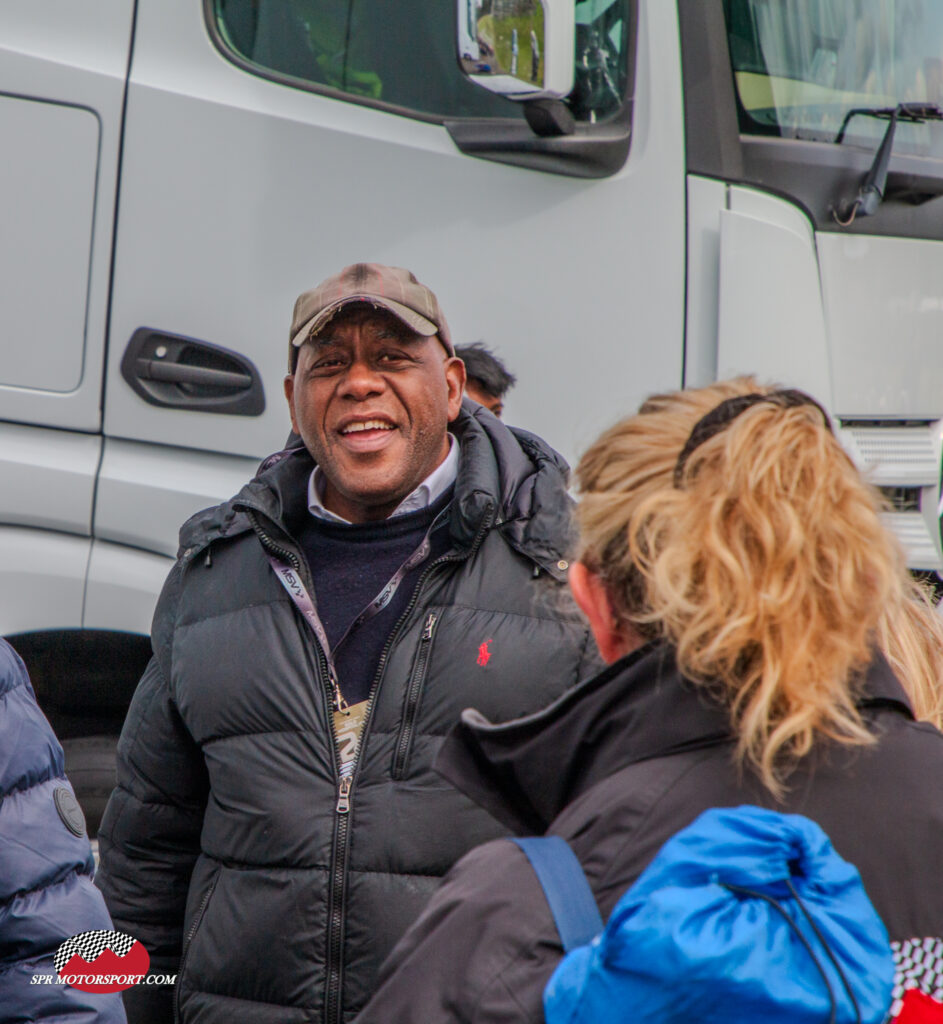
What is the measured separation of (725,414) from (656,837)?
41cm

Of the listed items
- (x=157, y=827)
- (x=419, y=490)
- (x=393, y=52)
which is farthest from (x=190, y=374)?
(x=157, y=827)

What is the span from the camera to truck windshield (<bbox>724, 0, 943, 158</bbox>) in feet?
10.7

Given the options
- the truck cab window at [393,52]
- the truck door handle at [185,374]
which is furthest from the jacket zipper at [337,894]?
the truck cab window at [393,52]

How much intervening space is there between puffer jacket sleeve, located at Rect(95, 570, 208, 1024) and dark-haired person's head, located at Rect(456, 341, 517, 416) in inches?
39.1

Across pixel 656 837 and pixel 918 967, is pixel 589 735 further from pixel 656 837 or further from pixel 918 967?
pixel 918 967

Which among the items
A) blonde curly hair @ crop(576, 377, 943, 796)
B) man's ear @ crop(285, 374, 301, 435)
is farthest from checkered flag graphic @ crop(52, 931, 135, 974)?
man's ear @ crop(285, 374, 301, 435)

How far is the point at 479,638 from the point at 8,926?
820 mm

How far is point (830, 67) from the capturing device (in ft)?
10.8

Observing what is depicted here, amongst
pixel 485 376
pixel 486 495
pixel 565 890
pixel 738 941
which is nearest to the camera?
pixel 738 941

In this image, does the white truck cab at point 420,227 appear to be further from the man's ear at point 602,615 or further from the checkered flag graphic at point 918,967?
the checkered flag graphic at point 918,967

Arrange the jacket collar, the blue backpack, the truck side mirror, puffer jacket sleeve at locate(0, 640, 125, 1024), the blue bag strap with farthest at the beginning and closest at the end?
the truck side mirror < puffer jacket sleeve at locate(0, 640, 125, 1024) < the jacket collar < the blue bag strap < the blue backpack

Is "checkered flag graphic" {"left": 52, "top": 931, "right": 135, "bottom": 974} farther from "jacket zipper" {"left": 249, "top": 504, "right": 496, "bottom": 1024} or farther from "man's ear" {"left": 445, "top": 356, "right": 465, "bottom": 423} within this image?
"man's ear" {"left": 445, "top": 356, "right": 465, "bottom": 423}

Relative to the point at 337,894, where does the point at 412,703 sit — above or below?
above

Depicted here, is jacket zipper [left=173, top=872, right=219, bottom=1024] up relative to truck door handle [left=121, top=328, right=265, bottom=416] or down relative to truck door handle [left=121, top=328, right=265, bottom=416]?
down
